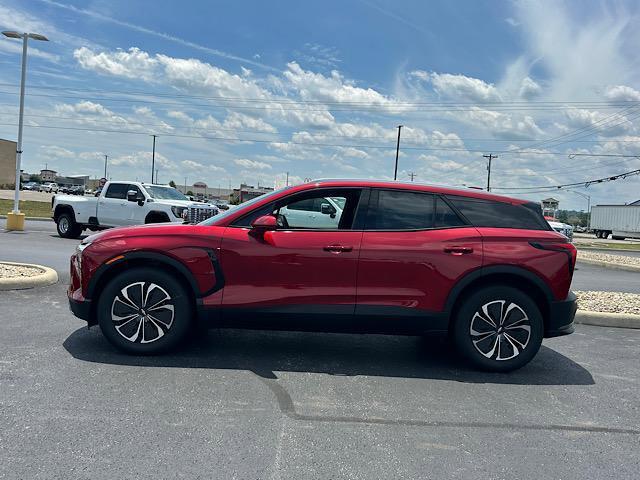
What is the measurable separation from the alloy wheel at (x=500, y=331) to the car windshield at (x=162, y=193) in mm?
12415

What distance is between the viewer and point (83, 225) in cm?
1605

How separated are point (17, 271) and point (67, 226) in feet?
27.9

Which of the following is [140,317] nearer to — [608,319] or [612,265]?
[608,319]

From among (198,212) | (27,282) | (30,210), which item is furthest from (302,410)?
(30,210)

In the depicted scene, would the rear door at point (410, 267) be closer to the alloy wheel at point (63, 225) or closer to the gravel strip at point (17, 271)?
the gravel strip at point (17, 271)

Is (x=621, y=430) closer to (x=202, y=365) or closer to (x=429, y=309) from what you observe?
(x=429, y=309)

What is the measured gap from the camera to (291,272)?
4.64 meters

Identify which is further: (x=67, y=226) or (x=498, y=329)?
(x=67, y=226)

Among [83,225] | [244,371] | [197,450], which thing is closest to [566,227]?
[83,225]

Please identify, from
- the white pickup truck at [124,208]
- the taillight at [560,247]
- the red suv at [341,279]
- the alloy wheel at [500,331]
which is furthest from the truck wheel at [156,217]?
the taillight at [560,247]

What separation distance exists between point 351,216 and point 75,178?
504 ft

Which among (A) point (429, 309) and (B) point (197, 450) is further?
(A) point (429, 309)

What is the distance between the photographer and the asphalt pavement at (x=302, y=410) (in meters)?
3.05

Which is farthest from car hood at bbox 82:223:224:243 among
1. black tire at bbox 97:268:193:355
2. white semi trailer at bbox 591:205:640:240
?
white semi trailer at bbox 591:205:640:240
